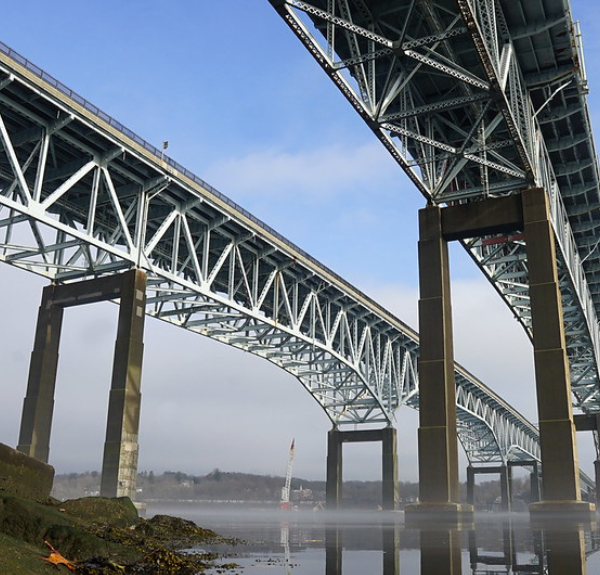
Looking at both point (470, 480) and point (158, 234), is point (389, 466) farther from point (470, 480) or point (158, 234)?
point (470, 480)

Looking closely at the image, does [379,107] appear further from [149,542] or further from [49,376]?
[49,376]

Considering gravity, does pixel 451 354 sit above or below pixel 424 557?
above

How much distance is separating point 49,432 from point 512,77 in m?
26.9

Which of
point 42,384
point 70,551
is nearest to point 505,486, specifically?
point 42,384

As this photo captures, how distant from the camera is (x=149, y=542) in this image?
1110cm

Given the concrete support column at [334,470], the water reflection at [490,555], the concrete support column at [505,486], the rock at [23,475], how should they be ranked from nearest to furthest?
the water reflection at [490,555]
the rock at [23,475]
the concrete support column at [334,470]
the concrete support column at [505,486]

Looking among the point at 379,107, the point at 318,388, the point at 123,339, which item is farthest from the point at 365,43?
the point at 318,388

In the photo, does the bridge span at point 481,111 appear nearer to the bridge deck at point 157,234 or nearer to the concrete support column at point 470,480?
the bridge deck at point 157,234

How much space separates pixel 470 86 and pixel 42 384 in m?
24.6

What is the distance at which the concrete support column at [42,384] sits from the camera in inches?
1316

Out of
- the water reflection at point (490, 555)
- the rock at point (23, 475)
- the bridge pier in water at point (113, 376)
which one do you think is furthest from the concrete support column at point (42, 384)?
the water reflection at point (490, 555)

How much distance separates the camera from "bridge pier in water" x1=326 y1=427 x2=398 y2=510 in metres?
67.3

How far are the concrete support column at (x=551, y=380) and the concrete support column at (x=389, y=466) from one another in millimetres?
46029

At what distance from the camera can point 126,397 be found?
29625 mm
